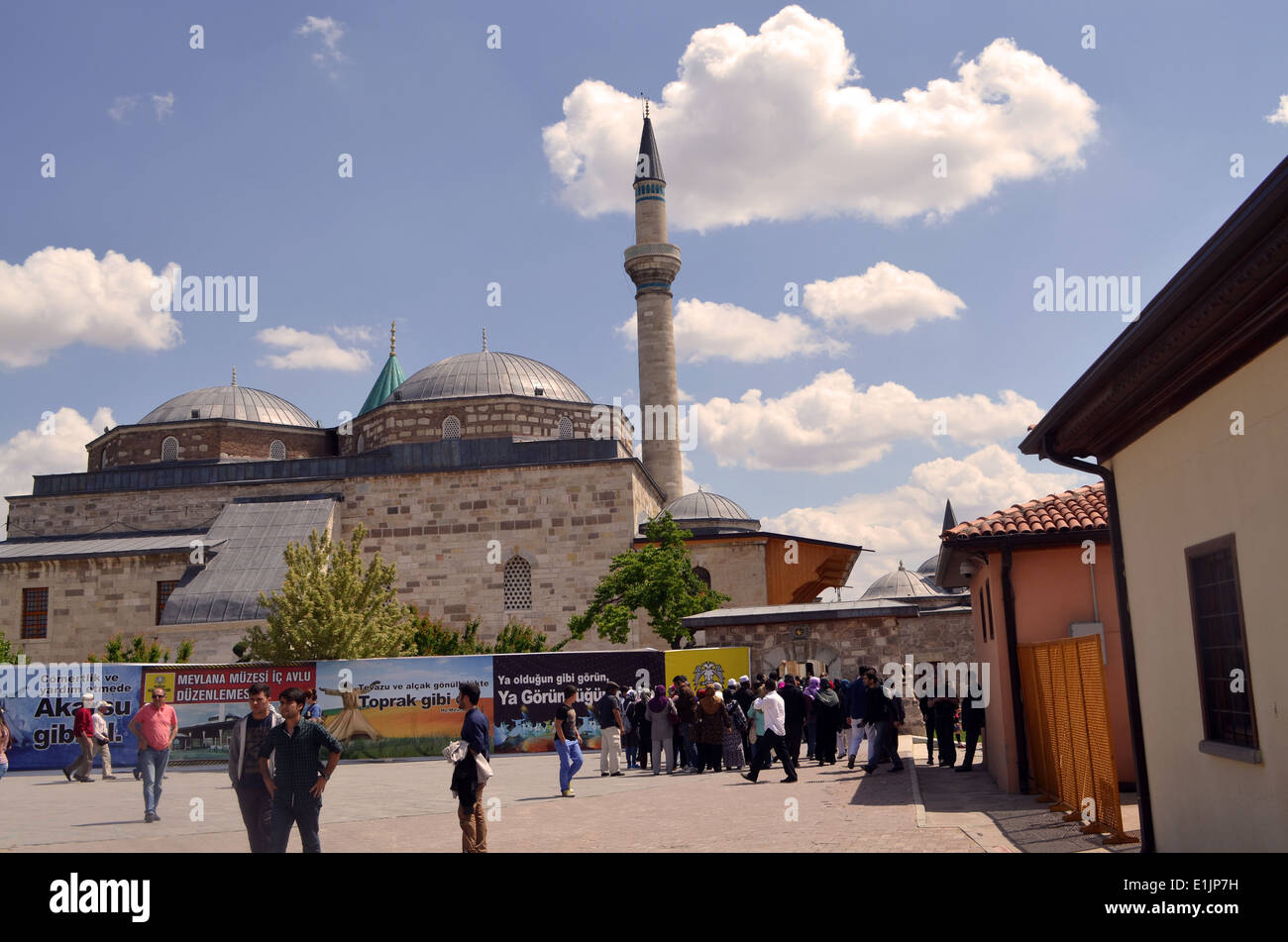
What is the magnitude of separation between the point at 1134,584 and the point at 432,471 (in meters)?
28.4

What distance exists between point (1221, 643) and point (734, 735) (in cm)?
1127

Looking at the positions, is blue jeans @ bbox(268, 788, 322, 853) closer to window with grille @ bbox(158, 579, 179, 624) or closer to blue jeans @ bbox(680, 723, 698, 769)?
blue jeans @ bbox(680, 723, 698, 769)

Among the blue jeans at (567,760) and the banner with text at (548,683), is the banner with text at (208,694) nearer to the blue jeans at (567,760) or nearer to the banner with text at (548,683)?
the banner with text at (548,683)

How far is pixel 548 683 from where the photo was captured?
70.5ft

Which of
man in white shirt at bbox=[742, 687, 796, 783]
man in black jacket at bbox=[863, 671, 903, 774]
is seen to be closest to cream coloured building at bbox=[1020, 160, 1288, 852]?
man in white shirt at bbox=[742, 687, 796, 783]

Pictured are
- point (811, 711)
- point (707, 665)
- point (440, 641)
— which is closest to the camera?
point (811, 711)

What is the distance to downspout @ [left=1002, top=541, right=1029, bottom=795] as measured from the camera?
1260 centimetres

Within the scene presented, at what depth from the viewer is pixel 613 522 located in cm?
3359

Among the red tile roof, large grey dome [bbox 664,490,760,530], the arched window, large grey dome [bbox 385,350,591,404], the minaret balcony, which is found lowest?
the red tile roof

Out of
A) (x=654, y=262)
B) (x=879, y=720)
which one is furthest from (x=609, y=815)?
(x=654, y=262)

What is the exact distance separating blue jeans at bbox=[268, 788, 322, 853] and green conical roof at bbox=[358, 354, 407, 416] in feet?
162

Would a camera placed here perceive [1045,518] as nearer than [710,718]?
Yes

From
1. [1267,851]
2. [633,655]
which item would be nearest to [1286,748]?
[1267,851]

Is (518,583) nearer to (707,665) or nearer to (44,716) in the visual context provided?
(707,665)
